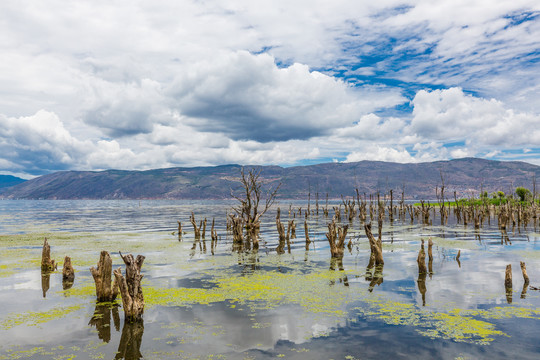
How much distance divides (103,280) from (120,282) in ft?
9.74

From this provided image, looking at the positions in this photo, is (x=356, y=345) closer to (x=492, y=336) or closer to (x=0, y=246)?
(x=492, y=336)

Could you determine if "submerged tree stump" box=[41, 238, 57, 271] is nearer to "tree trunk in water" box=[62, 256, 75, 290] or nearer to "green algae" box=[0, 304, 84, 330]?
"tree trunk in water" box=[62, 256, 75, 290]

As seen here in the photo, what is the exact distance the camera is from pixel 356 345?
1077 cm

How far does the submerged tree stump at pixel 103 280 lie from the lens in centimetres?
1458

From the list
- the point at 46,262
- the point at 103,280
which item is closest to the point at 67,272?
the point at 46,262

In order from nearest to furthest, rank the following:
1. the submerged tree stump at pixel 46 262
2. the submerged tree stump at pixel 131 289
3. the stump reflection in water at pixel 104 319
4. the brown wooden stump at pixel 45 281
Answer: the stump reflection in water at pixel 104 319 → the submerged tree stump at pixel 131 289 → the brown wooden stump at pixel 45 281 → the submerged tree stump at pixel 46 262

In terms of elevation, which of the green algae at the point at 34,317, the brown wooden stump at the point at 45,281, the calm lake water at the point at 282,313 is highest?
the brown wooden stump at the point at 45,281

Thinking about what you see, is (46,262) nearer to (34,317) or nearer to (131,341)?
(34,317)

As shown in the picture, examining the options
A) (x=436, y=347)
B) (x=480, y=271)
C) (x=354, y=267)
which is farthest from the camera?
(x=354, y=267)

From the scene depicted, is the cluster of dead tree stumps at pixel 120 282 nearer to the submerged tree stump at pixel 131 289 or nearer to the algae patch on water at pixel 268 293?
the submerged tree stump at pixel 131 289

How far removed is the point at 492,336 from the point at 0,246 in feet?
127

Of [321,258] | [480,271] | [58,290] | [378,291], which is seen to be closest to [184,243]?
[321,258]

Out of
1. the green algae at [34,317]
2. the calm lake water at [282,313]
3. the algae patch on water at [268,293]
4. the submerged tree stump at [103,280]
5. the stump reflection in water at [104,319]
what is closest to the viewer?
the calm lake water at [282,313]

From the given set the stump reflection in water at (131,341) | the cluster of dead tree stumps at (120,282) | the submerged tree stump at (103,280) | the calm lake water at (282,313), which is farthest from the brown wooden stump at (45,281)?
the stump reflection in water at (131,341)
